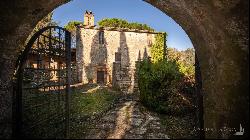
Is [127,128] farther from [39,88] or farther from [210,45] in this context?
[210,45]

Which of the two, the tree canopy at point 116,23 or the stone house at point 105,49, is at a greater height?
the tree canopy at point 116,23

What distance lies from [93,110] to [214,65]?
6694 mm

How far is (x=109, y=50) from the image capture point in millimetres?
31125

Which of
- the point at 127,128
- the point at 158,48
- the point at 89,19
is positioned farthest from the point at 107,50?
the point at 127,128

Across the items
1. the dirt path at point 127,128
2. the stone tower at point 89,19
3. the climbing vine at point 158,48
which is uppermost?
the stone tower at point 89,19

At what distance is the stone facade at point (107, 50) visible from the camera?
30.2 meters

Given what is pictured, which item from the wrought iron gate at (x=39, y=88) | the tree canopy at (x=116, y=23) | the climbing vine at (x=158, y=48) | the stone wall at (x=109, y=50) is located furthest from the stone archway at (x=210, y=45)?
the tree canopy at (x=116, y=23)

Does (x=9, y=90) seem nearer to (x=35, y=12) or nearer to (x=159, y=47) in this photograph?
(x=35, y=12)

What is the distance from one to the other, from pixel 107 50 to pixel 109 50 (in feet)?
0.85

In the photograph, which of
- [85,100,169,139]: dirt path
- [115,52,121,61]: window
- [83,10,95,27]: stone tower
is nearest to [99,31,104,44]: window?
[83,10,95,27]: stone tower

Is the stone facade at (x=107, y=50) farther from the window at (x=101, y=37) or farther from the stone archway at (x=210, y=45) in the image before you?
the stone archway at (x=210, y=45)

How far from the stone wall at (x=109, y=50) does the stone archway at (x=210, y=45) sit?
24.0 meters

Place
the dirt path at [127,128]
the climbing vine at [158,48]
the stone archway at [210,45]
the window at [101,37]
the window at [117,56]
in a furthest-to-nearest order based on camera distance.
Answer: the climbing vine at [158,48], the window at [117,56], the window at [101,37], the dirt path at [127,128], the stone archway at [210,45]

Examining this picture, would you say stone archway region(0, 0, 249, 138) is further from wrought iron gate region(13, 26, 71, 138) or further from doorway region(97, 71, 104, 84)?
doorway region(97, 71, 104, 84)
